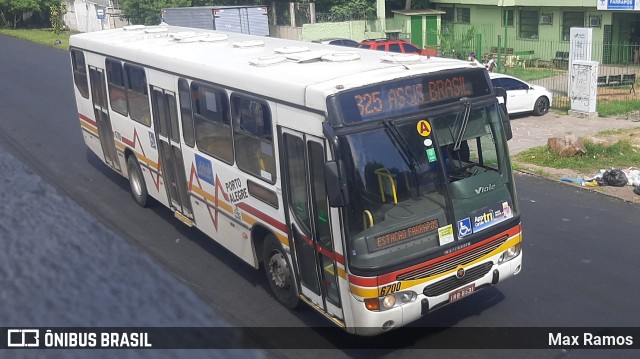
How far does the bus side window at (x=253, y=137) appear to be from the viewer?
822 cm

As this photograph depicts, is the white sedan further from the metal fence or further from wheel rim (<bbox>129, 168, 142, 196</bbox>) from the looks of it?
wheel rim (<bbox>129, 168, 142, 196</bbox>)

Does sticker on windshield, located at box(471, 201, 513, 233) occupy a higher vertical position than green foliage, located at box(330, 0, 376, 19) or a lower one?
lower

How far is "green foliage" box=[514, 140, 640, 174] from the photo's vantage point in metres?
14.7

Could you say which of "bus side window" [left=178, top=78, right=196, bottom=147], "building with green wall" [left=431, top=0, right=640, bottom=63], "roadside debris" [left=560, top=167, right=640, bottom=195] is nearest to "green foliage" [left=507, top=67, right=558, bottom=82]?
"building with green wall" [left=431, top=0, right=640, bottom=63]

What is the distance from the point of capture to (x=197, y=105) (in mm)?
9883

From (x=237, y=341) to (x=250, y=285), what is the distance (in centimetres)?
159

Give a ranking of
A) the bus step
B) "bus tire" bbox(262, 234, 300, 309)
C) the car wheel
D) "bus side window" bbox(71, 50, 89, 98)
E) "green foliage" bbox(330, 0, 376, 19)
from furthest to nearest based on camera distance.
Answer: "green foliage" bbox(330, 0, 376, 19) < the car wheel < "bus side window" bbox(71, 50, 89, 98) < the bus step < "bus tire" bbox(262, 234, 300, 309)

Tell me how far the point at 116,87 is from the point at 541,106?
12210mm

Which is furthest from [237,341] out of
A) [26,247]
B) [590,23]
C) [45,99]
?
[590,23]

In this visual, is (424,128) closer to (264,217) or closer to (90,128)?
(264,217)

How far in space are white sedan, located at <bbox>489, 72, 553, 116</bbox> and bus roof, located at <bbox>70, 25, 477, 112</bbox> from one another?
9201mm

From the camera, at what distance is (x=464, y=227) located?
7500 mm

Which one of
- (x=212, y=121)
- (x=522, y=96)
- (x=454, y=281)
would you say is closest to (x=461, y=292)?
(x=454, y=281)

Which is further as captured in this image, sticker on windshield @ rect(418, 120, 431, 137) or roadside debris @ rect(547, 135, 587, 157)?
roadside debris @ rect(547, 135, 587, 157)
